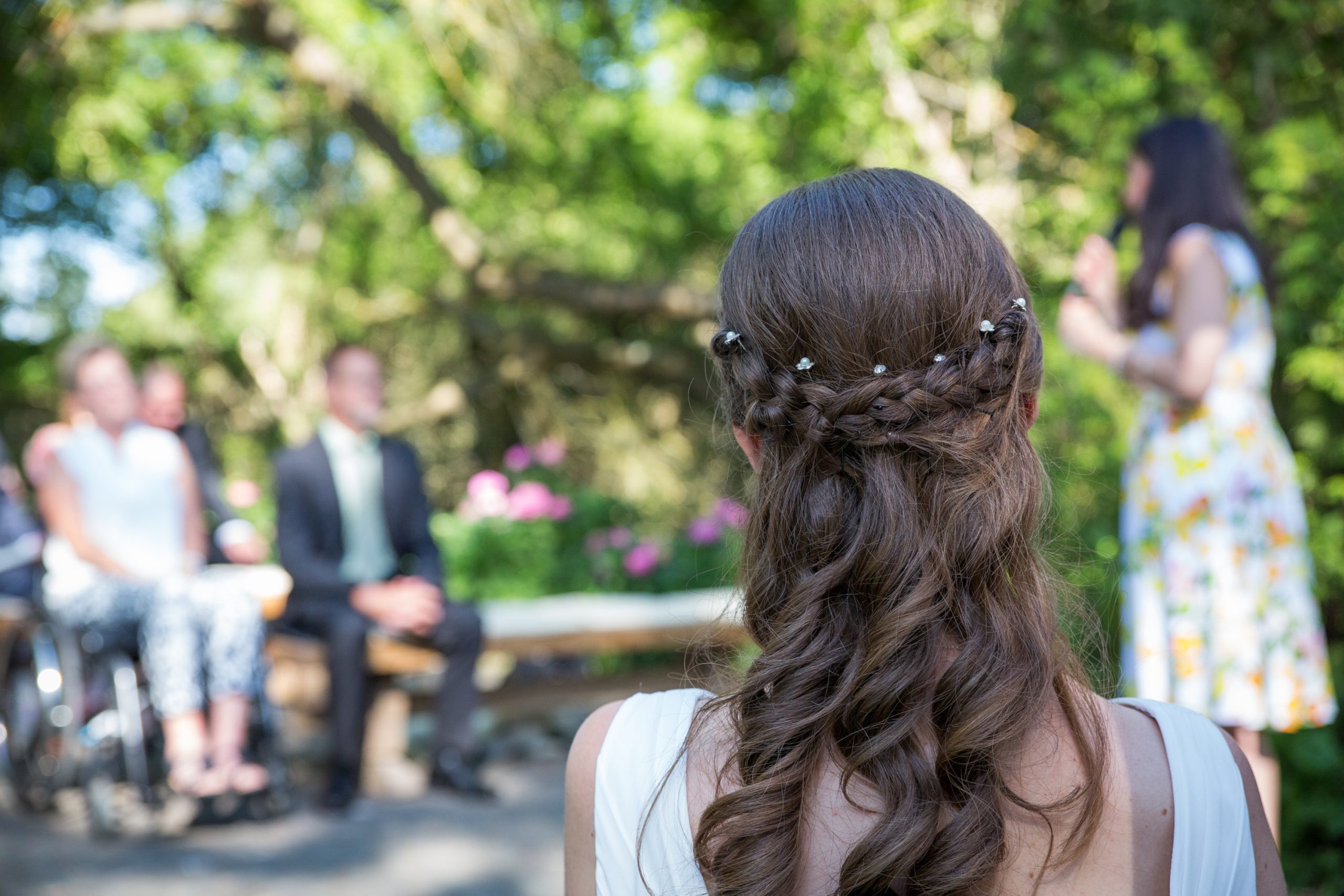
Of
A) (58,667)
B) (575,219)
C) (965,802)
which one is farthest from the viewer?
(575,219)

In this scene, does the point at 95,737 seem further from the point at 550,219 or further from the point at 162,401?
the point at 550,219

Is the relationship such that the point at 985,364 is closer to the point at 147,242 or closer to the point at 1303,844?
the point at 1303,844

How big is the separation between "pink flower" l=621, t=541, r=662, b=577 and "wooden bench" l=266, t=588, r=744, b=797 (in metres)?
0.26

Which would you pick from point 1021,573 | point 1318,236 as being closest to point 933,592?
point 1021,573

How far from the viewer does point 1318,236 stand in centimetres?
368

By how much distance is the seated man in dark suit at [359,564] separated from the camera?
4.79 metres

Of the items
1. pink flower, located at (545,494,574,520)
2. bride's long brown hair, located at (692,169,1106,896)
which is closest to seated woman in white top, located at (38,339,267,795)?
pink flower, located at (545,494,574,520)

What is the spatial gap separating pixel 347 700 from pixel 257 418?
27.2ft

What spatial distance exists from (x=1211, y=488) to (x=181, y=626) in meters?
3.73

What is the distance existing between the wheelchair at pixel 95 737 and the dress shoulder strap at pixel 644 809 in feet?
12.4

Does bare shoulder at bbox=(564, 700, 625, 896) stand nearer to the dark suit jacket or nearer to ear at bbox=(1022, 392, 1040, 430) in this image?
ear at bbox=(1022, 392, 1040, 430)

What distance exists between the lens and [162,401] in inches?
241

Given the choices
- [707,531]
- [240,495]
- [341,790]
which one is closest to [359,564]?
[341,790]

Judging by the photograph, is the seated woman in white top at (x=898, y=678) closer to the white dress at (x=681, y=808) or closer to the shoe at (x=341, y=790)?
the white dress at (x=681, y=808)
